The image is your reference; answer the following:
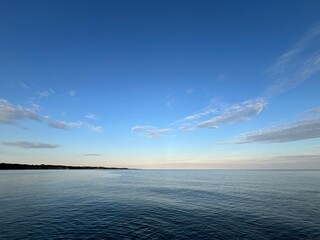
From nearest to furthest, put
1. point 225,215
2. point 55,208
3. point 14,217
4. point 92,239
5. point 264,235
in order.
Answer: point 92,239 < point 264,235 < point 14,217 < point 225,215 < point 55,208

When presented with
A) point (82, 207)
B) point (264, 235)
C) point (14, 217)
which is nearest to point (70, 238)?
point (14, 217)

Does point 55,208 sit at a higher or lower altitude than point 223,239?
higher

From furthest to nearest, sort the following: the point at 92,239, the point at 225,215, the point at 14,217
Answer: the point at 225,215 → the point at 14,217 → the point at 92,239

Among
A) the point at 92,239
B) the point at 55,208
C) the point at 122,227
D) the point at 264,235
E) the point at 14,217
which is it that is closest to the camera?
the point at 92,239

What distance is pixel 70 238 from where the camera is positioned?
22391 mm

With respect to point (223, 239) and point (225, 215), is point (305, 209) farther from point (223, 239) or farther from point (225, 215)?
point (223, 239)

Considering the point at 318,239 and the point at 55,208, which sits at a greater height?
the point at 55,208

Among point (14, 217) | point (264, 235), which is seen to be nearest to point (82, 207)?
point (14, 217)

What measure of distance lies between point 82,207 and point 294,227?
31.4 metres

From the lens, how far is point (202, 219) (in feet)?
101

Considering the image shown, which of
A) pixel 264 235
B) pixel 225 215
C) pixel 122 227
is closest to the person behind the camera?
pixel 264 235

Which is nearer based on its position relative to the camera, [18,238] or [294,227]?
[18,238]

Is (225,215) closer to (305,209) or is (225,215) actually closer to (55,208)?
(305,209)

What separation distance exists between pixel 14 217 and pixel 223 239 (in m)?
27.1
